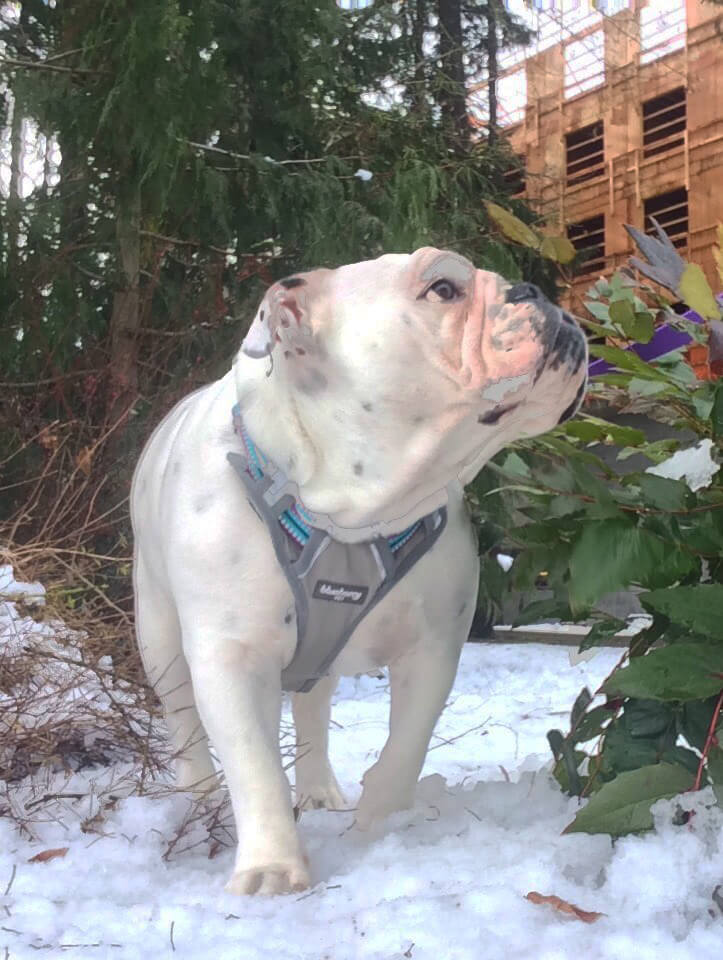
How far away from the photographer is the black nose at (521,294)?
56.7 inches

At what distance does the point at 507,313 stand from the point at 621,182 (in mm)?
6104

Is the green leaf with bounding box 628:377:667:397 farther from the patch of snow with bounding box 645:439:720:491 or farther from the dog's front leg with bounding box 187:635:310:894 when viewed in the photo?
the dog's front leg with bounding box 187:635:310:894

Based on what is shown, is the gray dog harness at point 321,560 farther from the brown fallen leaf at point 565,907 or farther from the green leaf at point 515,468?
the brown fallen leaf at point 565,907

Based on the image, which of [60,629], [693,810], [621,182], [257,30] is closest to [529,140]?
[621,182]

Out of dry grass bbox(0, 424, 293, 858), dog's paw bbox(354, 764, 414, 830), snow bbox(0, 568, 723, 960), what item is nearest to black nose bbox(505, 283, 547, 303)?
snow bbox(0, 568, 723, 960)

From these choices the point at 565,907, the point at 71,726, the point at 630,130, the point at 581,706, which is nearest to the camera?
the point at 565,907

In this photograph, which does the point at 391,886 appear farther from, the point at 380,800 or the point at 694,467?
the point at 694,467

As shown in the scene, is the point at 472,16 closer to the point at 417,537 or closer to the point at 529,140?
the point at 529,140

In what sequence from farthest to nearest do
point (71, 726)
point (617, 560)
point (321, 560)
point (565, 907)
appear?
1. point (71, 726)
2. point (321, 560)
3. point (617, 560)
4. point (565, 907)

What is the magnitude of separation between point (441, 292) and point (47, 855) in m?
1.12

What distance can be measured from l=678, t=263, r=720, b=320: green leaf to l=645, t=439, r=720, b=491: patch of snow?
0.67ft

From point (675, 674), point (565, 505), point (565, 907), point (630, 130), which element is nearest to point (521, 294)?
point (565, 505)

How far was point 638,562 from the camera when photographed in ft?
4.38

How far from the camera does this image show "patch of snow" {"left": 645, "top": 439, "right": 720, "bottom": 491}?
1431mm
